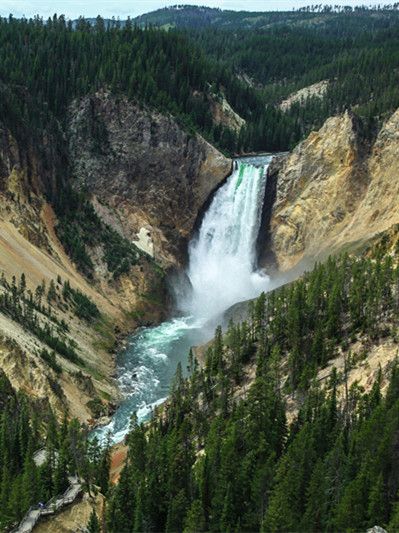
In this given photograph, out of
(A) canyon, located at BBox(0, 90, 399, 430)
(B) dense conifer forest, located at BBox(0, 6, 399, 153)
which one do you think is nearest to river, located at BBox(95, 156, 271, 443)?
(A) canyon, located at BBox(0, 90, 399, 430)

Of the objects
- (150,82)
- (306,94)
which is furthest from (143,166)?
(306,94)

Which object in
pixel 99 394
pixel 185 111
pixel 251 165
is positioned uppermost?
pixel 185 111

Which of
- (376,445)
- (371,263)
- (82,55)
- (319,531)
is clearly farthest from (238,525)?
(82,55)

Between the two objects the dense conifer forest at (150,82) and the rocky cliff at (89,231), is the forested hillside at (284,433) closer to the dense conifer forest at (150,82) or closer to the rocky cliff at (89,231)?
the rocky cliff at (89,231)

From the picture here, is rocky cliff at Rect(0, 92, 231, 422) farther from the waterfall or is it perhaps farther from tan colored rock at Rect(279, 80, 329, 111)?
tan colored rock at Rect(279, 80, 329, 111)

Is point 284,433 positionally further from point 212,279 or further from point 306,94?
point 306,94

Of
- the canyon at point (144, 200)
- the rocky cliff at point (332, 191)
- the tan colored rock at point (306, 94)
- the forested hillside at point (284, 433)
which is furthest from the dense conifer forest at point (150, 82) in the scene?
the forested hillside at point (284, 433)

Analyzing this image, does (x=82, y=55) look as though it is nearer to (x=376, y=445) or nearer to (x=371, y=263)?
(x=371, y=263)
